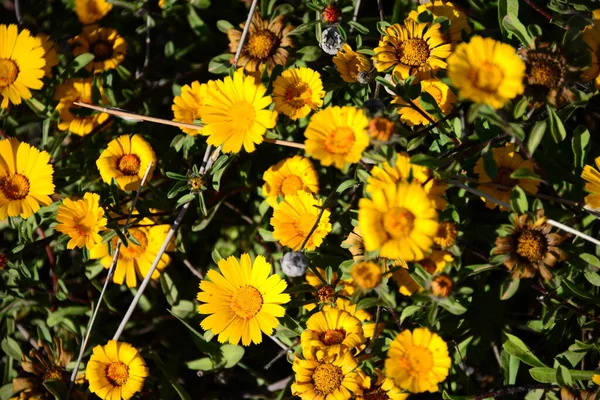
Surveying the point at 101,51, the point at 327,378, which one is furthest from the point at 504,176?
the point at 101,51

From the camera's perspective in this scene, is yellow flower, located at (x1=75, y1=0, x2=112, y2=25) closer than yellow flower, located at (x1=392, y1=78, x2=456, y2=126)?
No

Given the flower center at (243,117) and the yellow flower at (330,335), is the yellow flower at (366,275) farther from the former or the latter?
the flower center at (243,117)

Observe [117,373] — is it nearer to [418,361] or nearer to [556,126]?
[418,361]

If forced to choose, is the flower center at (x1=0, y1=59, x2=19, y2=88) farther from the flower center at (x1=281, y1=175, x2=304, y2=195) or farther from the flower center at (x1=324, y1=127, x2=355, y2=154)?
the flower center at (x1=324, y1=127, x2=355, y2=154)

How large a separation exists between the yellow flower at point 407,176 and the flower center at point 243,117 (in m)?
0.71

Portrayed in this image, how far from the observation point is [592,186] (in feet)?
8.31

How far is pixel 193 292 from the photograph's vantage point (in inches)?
142

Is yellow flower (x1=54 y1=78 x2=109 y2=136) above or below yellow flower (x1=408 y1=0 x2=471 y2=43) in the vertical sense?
below

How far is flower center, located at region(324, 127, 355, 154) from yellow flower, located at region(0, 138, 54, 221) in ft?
5.26

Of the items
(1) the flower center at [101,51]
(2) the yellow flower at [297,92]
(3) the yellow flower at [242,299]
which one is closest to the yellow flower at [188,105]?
(2) the yellow flower at [297,92]

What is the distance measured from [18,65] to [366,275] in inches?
93.5

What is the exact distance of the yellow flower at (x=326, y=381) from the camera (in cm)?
266

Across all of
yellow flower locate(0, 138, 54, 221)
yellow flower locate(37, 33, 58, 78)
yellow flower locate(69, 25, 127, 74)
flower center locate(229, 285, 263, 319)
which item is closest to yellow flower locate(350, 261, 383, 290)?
flower center locate(229, 285, 263, 319)

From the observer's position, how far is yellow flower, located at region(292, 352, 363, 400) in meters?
2.66
